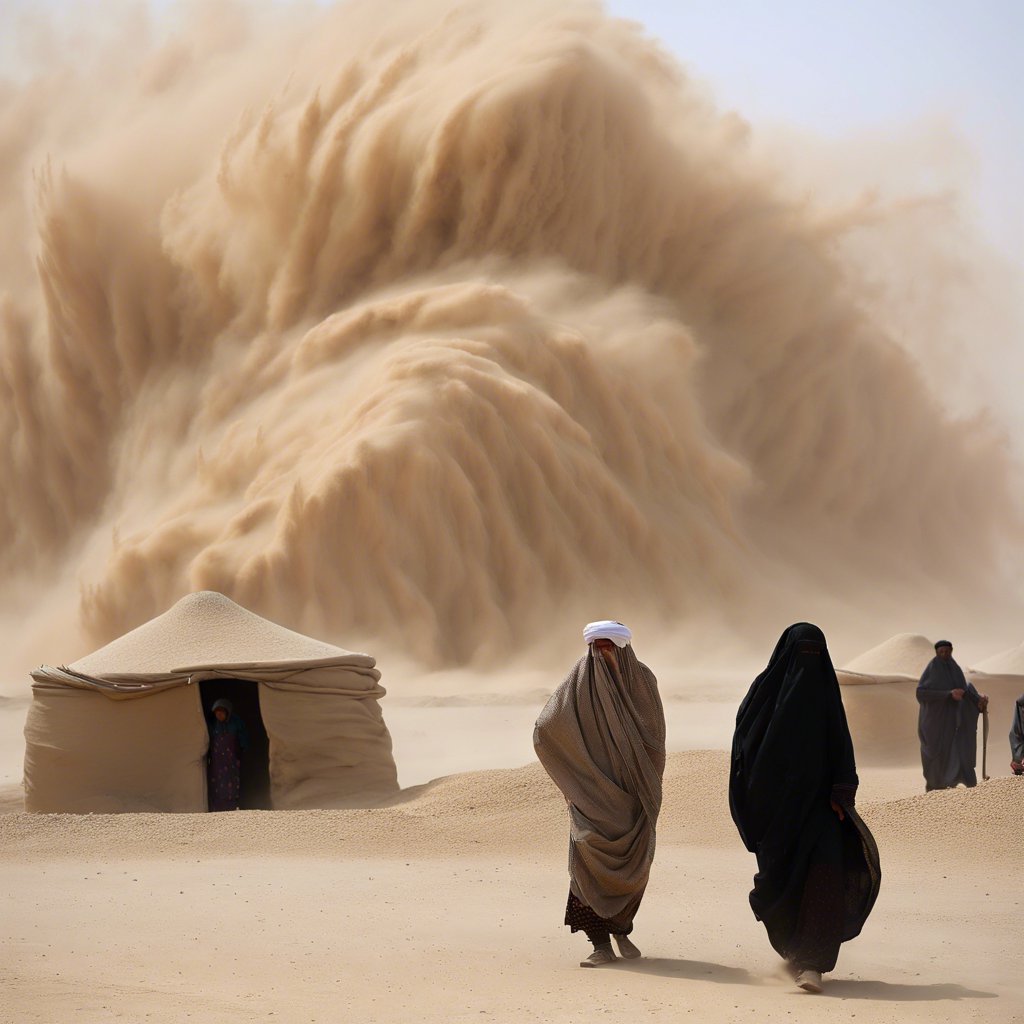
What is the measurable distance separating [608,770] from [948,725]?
21.8 feet

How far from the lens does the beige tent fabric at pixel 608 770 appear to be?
19.0 ft

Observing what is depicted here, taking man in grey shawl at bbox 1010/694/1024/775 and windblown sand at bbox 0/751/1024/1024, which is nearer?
windblown sand at bbox 0/751/1024/1024

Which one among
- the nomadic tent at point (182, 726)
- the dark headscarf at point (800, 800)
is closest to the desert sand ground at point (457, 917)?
the dark headscarf at point (800, 800)

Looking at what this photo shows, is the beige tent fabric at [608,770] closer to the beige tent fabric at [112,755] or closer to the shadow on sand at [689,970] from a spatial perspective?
the shadow on sand at [689,970]

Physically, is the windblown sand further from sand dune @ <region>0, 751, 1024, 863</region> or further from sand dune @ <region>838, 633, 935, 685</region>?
sand dune @ <region>838, 633, 935, 685</region>

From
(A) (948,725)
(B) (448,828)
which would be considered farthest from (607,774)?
(A) (948,725)

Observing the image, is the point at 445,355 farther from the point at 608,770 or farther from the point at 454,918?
the point at 608,770

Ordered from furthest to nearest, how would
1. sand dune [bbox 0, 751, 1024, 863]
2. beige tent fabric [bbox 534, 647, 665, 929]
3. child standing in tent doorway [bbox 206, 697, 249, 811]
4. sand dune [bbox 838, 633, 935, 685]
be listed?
sand dune [bbox 838, 633, 935, 685]
child standing in tent doorway [bbox 206, 697, 249, 811]
sand dune [bbox 0, 751, 1024, 863]
beige tent fabric [bbox 534, 647, 665, 929]

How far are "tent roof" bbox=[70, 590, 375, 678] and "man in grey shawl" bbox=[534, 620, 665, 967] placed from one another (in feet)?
21.5

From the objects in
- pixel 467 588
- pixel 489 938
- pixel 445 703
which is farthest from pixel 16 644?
pixel 489 938

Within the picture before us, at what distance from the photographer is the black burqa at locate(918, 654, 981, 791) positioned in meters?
11.8

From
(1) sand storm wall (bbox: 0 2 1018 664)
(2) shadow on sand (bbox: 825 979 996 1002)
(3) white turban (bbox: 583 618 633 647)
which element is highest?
(1) sand storm wall (bbox: 0 2 1018 664)

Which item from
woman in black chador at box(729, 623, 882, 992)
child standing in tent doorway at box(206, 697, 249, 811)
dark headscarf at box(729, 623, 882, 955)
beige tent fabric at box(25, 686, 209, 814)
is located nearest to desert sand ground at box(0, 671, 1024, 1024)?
woman in black chador at box(729, 623, 882, 992)

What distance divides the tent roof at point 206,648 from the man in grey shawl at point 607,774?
21.5ft
